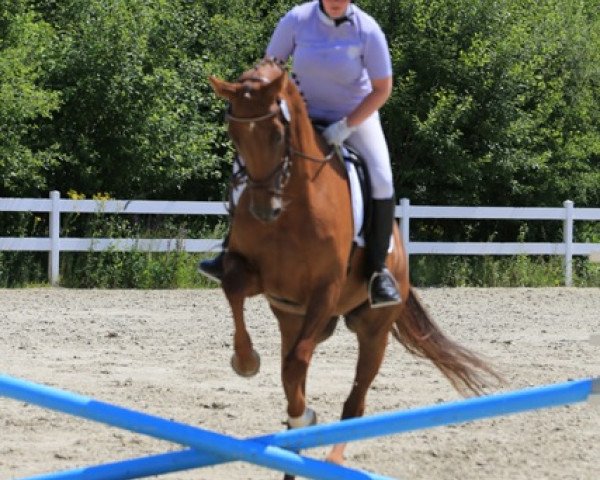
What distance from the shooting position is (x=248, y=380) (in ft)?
32.8

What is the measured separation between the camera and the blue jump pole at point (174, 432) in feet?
16.6

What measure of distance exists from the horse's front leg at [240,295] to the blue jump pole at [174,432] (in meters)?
1.07

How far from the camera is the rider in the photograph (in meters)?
6.64

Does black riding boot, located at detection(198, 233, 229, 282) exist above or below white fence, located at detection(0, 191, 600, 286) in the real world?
above

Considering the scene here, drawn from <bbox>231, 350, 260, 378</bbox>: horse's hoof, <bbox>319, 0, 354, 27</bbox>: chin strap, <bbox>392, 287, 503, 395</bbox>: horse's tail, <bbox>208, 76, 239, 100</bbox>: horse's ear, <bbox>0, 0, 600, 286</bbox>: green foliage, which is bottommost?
<bbox>0, 0, 600, 286</bbox>: green foliage

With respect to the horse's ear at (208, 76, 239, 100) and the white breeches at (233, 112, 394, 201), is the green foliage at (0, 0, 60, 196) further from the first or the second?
the horse's ear at (208, 76, 239, 100)

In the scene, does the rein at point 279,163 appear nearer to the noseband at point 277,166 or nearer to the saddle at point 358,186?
the noseband at point 277,166

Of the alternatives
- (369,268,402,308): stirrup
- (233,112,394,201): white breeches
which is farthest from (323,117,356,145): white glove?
(369,268,402,308): stirrup

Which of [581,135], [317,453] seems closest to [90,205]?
[581,135]

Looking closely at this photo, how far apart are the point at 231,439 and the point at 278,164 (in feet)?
4.47

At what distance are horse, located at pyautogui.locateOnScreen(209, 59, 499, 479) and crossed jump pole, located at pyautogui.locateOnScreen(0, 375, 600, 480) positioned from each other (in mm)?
972

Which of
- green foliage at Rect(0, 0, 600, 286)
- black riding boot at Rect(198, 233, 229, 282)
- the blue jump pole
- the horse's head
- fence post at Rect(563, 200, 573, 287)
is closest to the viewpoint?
the blue jump pole

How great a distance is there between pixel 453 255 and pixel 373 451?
14.4 meters

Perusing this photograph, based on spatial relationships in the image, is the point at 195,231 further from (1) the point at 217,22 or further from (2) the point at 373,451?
(2) the point at 373,451
